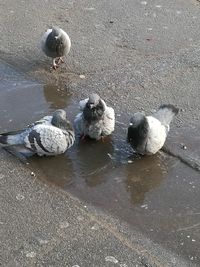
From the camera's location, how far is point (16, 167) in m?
4.95

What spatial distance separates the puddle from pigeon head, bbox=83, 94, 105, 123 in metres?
0.31

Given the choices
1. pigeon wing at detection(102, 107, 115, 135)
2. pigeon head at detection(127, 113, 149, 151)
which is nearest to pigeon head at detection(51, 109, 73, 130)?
A: pigeon wing at detection(102, 107, 115, 135)

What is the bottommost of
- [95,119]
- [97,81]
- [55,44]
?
[97,81]

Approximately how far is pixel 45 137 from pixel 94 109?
58 cm

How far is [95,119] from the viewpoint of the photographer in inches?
204

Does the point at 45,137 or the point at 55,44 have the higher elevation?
the point at 55,44

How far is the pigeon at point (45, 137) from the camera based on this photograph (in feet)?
16.2

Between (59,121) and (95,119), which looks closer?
(59,121)

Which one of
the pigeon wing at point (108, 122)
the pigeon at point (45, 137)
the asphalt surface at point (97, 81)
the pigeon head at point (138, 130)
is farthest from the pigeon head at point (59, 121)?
the pigeon head at point (138, 130)

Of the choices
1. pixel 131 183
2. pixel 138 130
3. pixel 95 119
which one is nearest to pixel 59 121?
pixel 95 119

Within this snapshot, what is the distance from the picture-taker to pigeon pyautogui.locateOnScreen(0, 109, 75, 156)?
4926mm

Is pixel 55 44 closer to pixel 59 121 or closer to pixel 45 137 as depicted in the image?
pixel 59 121

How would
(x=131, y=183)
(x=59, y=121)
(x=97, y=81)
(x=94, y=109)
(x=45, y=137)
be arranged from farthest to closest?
(x=97, y=81) → (x=94, y=109) → (x=59, y=121) → (x=45, y=137) → (x=131, y=183)

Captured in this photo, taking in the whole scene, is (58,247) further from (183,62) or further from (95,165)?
(183,62)
